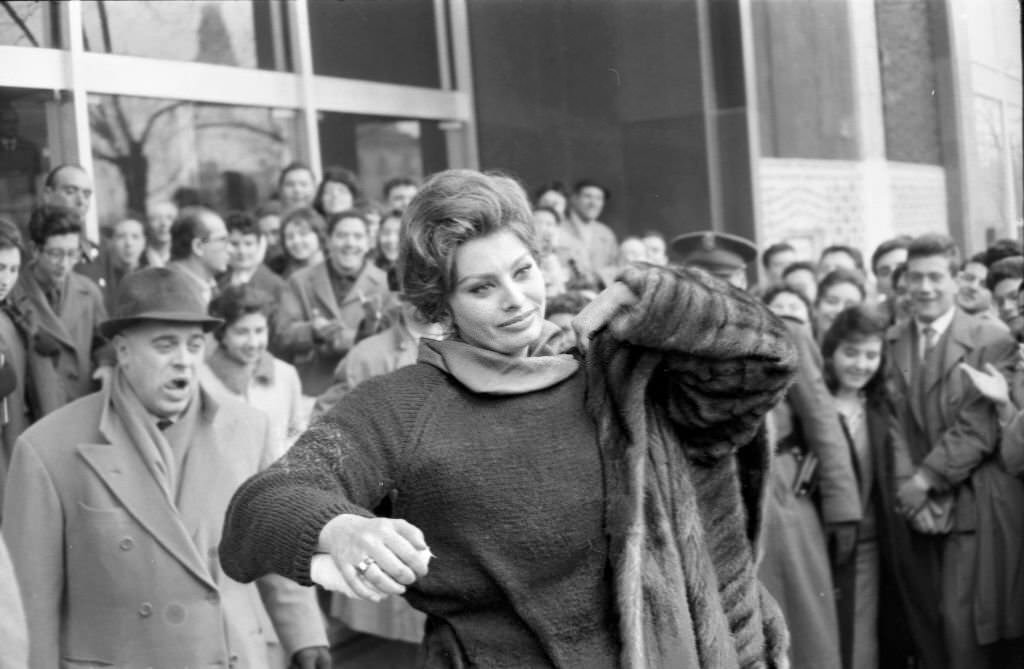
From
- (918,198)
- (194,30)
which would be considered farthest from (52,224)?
(918,198)

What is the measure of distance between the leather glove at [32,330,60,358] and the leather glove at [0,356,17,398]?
15cm

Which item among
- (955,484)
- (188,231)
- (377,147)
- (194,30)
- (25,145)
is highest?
(194,30)

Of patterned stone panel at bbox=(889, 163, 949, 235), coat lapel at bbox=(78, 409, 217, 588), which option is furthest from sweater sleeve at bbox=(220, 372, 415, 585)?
patterned stone panel at bbox=(889, 163, 949, 235)

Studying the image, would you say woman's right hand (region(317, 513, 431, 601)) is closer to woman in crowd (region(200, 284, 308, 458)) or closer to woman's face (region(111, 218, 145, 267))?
woman in crowd (region(200, 284, 308, 458))

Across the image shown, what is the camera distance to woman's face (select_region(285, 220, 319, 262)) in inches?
272

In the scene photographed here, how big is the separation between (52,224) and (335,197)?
2.18 m

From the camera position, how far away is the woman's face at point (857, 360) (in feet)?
18.6

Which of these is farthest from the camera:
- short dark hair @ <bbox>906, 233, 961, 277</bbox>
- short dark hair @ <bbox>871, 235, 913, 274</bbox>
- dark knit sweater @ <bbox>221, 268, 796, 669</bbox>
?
short dark hair @ <bbox>871, 235, 913, 274</bbox>

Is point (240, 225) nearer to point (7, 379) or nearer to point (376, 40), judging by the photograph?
point (7, 379)

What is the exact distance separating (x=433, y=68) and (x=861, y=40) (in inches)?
122

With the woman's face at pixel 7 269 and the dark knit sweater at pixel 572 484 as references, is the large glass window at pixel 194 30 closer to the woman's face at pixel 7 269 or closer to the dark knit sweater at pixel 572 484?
the woman's face at pixel 7 269

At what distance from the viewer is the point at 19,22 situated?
699 centimetres

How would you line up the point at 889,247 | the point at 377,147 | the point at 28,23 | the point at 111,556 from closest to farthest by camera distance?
the point at 111,556
the point at 28,23
the point at 889,247
the point at 377,147

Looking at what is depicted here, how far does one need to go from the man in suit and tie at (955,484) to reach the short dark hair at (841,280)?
83 cm
